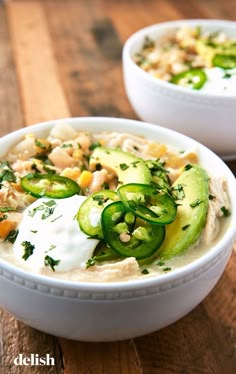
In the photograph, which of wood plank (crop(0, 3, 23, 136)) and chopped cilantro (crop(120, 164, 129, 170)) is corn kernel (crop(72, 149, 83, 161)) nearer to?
chopped cilantro (crop(120, 164, 129, 170))

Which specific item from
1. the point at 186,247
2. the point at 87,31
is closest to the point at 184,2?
the point at 87,31

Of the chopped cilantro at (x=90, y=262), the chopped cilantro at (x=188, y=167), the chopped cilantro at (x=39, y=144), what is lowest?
the chopped cilantro at (x=39, y=144)

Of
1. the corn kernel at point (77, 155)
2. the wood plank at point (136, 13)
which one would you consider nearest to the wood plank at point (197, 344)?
the corn kernel at point (77, 155)

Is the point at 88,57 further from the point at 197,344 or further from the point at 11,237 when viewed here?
the point at 197,344

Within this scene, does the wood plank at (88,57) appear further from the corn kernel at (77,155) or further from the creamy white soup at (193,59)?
the corn kernel at (77,155)

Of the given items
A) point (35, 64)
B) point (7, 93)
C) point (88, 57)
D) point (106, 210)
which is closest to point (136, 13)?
point (88, 57)

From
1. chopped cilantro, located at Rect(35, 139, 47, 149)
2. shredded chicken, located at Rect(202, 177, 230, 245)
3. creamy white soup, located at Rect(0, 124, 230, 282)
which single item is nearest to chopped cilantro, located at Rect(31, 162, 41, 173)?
creamy white soup, located at Rect(0, 124, 230, 282)

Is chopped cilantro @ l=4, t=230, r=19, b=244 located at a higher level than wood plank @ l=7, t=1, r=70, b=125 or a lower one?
higher
